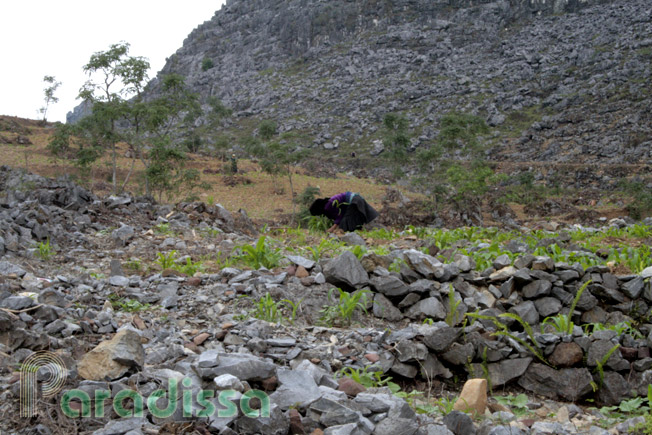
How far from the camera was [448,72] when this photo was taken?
59531 mm

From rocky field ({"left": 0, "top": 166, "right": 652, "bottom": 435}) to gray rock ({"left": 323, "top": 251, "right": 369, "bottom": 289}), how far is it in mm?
17

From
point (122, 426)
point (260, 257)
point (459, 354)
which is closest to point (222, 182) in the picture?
point (260, 257)

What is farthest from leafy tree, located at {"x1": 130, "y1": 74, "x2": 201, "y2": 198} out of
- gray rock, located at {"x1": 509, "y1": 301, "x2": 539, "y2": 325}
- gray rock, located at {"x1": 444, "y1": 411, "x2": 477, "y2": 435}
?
gray rock, located at {"x1": 444, "y1": 411, "x2": 477, "y2": 435}

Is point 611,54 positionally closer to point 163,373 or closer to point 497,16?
point 497,16

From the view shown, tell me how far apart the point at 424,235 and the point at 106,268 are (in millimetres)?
4722

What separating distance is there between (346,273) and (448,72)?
2364 inches

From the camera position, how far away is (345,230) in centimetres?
928

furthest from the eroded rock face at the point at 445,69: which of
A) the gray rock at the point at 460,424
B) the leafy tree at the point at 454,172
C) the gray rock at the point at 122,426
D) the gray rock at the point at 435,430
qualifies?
→ the gray rock at the point at 122,426

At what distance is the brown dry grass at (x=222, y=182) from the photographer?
2102cm

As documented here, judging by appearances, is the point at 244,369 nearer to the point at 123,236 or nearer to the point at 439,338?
the point at 439,338

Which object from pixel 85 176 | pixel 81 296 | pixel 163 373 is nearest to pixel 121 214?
pixel 81 296

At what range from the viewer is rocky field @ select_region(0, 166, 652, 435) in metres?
2.01

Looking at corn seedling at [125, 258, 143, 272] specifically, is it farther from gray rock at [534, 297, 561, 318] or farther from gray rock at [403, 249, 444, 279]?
gray rock at [534, 297, 561, 318]

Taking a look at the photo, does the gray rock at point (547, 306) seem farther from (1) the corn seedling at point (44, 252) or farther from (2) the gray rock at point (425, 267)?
(1) the corn seedling at point (44, 252)
